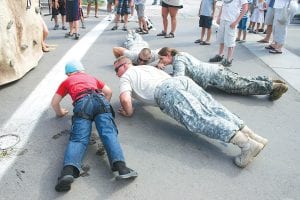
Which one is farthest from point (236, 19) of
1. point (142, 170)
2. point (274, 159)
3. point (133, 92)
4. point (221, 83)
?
point (142, 170)

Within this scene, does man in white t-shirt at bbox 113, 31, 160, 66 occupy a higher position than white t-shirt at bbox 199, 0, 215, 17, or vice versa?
white t-shirt at bbox 199, 0, 215, 17

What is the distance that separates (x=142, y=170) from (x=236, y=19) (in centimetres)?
404

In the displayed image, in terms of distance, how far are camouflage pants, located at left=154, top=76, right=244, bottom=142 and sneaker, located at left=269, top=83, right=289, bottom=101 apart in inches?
63.8

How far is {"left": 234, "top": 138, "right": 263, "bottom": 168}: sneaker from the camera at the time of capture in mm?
3193

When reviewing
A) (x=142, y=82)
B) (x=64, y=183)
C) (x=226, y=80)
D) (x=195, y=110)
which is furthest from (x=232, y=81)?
(x=64, y=183)

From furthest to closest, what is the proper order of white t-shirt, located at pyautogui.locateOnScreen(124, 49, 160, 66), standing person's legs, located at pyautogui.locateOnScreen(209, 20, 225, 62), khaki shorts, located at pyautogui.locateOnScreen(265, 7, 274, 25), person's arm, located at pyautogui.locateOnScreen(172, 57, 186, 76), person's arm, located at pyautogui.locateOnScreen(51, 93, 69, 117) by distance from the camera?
1. khaki shorts, located at pyautogui.locateOnScreen(265, 7, 274, 25)
2. standing person's legs, located at pyautogui.locateOnScreen(209, 20, 225, 62)
3. white t-shirt, located at pyautogui.locateOnScreen(124, 49, 160, 66)
4. person's arm, located at pyautogui.locateOnScreen(172, 57, 186, 76)
5. person's arm, located at pyautogui.locateOnScreen(51, 93, 69, 117)

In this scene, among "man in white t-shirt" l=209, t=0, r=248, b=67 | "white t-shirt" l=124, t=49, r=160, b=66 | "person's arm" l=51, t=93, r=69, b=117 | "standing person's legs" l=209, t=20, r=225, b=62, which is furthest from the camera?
"standing person's legs" l=209, t=20, r=225, b=62

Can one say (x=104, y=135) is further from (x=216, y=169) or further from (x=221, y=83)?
(x=221, y=83)

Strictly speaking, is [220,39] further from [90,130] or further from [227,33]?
[90,130]

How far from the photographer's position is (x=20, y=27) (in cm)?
546

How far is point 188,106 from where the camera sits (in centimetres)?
350

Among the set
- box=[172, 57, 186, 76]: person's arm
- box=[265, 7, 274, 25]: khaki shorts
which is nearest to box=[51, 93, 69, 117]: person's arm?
box=[172, 57, 186, 76]: person's arm

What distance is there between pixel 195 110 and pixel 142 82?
829 mm

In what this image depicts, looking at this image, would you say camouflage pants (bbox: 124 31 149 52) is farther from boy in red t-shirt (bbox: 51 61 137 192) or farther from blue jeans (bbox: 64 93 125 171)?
blue jeans (bbox: 64 93 125 171)
